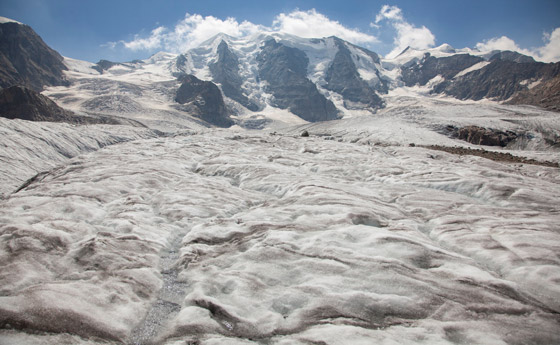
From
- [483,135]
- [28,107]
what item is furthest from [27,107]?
[483,135]

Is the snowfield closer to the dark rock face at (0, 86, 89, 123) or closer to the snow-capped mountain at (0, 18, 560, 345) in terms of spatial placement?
the snow-capped mountain at (0, 18, 560, 345)

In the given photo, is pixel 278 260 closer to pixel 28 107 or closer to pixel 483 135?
pixel 483 135

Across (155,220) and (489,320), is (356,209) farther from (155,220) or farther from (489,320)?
(155,220)

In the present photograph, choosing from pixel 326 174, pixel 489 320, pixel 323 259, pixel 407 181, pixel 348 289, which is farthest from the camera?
pixel 326 174

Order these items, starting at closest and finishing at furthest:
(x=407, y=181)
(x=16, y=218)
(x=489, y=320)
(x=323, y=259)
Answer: (x=489, y=320)
(x=323, y=259)
(x=16, y=218)
(x=407, y=181)

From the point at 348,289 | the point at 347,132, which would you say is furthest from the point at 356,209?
the point at 347,132

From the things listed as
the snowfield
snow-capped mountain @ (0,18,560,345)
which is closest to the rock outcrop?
snow-capped mountain @ (0,18,560,345)
